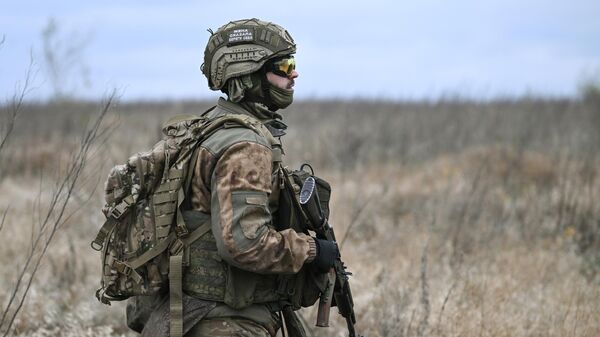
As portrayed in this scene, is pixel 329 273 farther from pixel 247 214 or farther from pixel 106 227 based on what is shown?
pixel 106 227

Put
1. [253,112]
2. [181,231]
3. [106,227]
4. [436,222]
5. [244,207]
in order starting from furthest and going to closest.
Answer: [436,222] → [253,112] → [106,227] → [181,231] → [244,207]

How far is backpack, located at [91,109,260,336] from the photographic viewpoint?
3.10 meters

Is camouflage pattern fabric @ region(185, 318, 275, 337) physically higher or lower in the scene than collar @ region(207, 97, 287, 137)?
lower

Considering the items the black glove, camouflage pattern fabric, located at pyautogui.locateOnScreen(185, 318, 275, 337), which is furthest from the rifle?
camouflage pattern fabric, located at pyautogui.locateOnScreen(185, 318, 275, 337)

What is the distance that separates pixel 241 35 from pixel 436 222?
5771 mm

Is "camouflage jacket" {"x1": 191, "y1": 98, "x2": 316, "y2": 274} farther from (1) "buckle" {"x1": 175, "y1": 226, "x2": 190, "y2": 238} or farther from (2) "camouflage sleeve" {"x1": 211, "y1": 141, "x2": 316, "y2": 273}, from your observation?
(1) "buckle" {"x1": 175, "y1": 226, "x2": 190, "y2": 238}

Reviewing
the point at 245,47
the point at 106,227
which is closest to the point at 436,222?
the point at 245,47

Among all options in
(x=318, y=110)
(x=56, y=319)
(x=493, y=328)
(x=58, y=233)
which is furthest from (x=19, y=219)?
(x=318, y=110)

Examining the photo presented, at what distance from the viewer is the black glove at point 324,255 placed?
3.14 meters

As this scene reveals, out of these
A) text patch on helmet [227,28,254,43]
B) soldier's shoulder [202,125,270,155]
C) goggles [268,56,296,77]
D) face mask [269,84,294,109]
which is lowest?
soldier's shoulder [202,125,270,155]

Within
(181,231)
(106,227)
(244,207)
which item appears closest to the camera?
(244,207)

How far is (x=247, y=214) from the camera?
2934mm

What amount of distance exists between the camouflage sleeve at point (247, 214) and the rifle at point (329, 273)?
0.21m

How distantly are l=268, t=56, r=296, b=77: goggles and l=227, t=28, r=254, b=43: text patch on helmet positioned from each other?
0.14 metres
